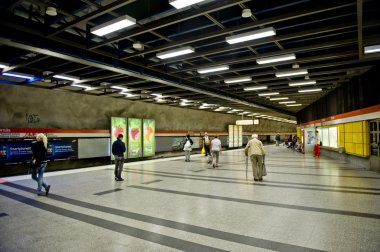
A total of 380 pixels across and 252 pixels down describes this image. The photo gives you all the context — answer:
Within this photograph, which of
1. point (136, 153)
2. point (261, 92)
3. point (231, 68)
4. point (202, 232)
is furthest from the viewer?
point (136, 153)

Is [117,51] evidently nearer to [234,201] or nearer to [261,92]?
[234,201]

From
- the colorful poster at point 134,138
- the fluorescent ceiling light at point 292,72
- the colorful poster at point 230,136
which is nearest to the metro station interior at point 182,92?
the fluorescent ceiling light at point 292,72

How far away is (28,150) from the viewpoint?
40.5 feet

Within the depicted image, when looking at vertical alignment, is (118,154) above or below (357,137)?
below

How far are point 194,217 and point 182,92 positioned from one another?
40.3ft

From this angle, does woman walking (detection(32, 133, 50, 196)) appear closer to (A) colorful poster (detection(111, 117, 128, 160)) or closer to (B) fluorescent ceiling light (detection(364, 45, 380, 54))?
(A) colorful poster (detection(111, 117, 128, 160))

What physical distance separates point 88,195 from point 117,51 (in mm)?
4881

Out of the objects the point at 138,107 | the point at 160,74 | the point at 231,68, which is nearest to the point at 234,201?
the point at 231,68

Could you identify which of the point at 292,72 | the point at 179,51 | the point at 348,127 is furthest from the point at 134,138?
the point at 348,127

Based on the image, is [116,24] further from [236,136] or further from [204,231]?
[236,136]

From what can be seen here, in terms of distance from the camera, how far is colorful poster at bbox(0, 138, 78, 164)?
11.5 meters

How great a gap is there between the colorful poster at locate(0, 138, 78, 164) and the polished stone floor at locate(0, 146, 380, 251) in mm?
4023

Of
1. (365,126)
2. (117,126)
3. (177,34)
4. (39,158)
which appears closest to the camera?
(39,158)

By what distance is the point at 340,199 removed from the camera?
621cm
